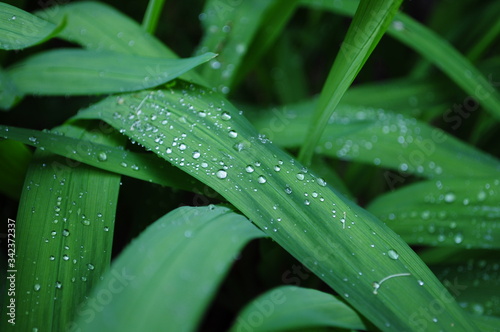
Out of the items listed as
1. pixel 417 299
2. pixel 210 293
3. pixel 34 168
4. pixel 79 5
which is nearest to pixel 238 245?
pixel 210 293

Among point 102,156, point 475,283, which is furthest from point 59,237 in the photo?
point 475,283

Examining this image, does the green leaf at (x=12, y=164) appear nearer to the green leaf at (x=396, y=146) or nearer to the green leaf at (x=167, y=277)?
the green leaf at (x=167, y=277)

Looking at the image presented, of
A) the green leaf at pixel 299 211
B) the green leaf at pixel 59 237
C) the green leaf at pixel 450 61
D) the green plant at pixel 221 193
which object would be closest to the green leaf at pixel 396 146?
the green plant at pixel 221 193

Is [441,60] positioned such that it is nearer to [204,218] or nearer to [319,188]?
[319,188]

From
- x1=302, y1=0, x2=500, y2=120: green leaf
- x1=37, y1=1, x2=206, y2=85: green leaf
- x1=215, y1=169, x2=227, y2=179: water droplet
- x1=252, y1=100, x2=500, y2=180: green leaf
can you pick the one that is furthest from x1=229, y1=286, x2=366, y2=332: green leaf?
x1=302, y1=0, x2=500, y2=120: green leaf

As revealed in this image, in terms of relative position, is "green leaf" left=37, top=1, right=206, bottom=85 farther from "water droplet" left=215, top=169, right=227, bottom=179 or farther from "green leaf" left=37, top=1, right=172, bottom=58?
"water droplet" left=215, top=169, right=227, bottom=179

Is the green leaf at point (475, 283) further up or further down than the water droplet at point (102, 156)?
further down
